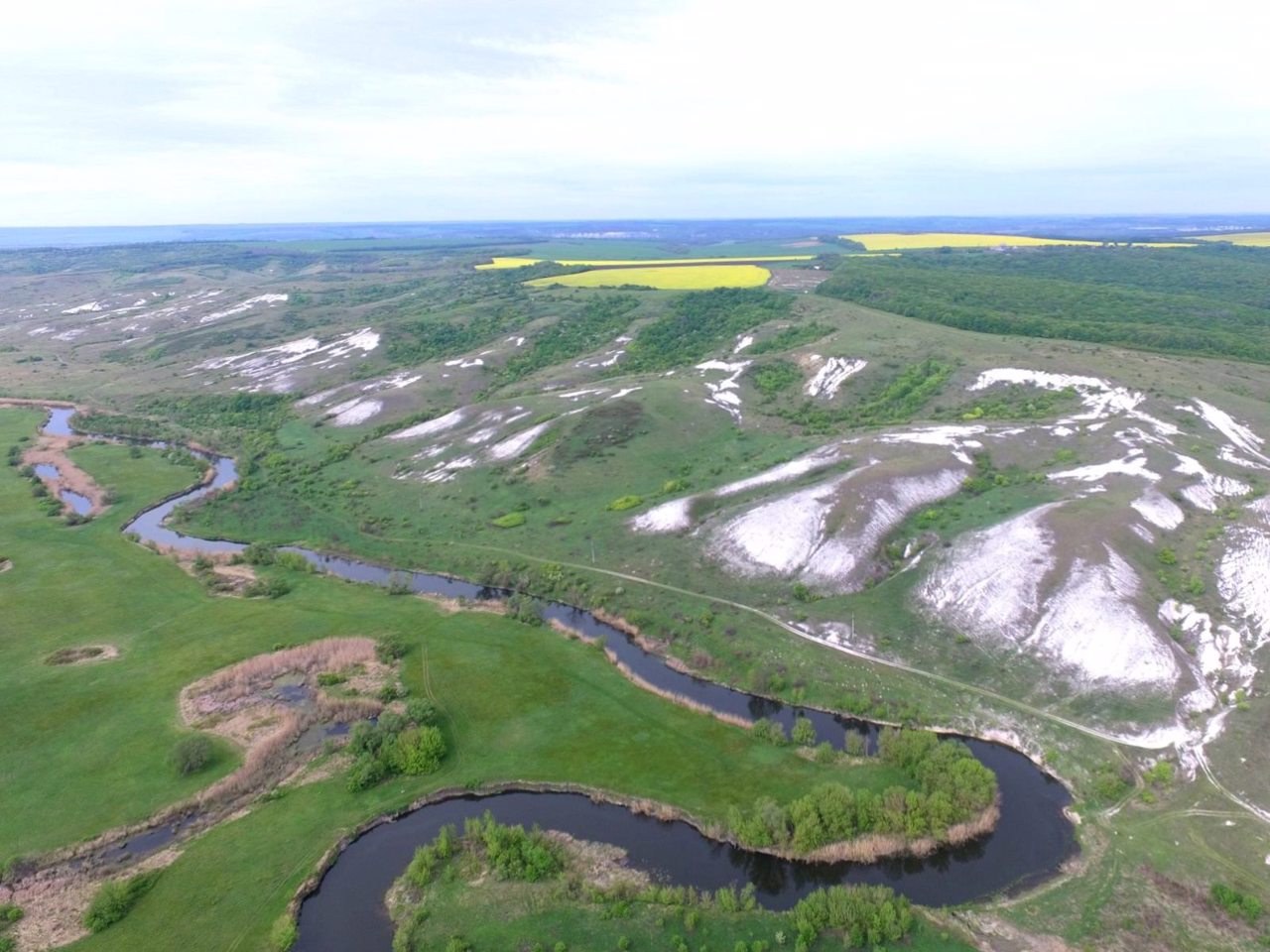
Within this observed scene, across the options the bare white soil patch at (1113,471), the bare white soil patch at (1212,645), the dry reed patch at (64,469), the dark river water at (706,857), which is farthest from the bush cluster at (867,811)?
the dry reed patch at (64,469)

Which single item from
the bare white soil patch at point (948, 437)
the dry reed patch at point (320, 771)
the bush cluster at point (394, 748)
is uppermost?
the bare white soil patch at point (948, 437)

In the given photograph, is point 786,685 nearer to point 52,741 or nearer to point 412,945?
point 412,945

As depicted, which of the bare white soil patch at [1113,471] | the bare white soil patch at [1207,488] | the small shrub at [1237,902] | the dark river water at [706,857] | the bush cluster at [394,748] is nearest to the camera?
the small shrub at [1237,902]

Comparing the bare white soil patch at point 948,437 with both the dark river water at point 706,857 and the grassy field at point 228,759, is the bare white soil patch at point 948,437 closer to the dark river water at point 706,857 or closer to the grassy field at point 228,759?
the dark river water at point 706,857

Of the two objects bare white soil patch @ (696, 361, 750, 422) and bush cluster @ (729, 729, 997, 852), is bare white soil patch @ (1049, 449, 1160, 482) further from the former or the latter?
bush cluster @ (729, 729, 997, 852)

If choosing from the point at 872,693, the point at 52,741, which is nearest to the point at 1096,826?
the point at 872,693

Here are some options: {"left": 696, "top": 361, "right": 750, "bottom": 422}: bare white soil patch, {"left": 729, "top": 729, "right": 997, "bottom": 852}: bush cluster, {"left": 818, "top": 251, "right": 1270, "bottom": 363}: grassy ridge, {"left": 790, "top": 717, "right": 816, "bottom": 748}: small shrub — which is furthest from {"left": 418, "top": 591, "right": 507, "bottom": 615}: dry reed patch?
{"left": 818, "top": 251, "right": 1270, "bottom": 363}: grassy ridge
